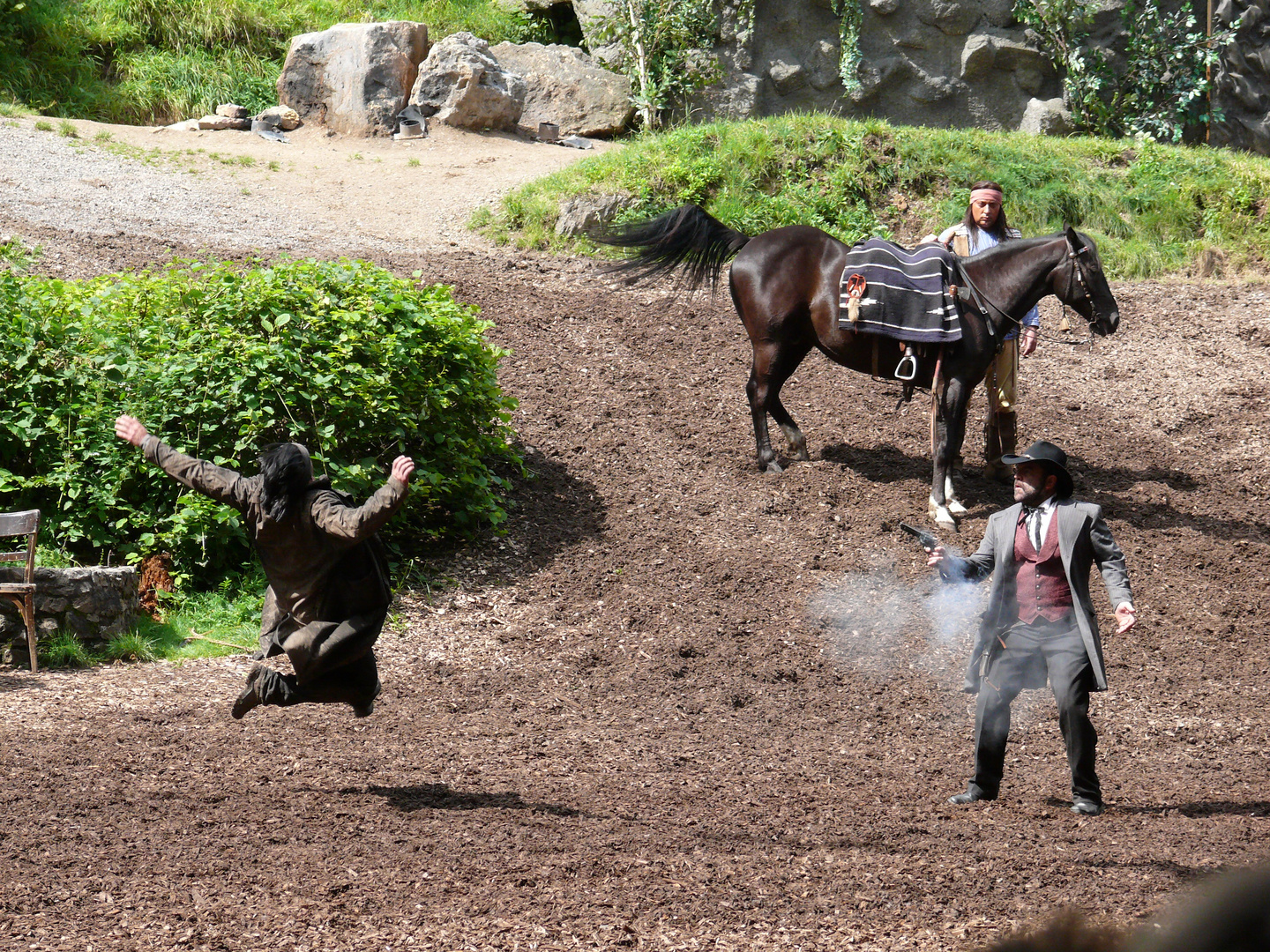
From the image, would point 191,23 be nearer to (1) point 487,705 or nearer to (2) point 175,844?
(1) point 487,705

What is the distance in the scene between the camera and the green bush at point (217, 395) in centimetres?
723

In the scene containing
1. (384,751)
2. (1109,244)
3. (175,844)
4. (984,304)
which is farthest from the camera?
(1109,244)

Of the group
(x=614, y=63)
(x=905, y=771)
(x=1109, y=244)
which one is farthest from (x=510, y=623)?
(x=614, y=63)

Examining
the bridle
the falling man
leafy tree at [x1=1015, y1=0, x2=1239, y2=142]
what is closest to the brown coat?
the falling man

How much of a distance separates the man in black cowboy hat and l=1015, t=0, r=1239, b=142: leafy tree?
45.2 feet

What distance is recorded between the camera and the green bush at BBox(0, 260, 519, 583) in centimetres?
723

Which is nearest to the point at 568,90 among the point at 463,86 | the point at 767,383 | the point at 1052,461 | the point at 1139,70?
the point at 463,86

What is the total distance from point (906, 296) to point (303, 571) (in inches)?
198

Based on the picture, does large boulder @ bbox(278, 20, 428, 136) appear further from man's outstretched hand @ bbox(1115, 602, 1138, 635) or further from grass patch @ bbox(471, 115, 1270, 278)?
man's outstretched hand @ bbox(1115, 602, 1138, 635)

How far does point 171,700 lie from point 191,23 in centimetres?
1579

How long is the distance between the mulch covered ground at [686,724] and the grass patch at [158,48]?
712 cm

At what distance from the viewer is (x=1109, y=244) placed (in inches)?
533

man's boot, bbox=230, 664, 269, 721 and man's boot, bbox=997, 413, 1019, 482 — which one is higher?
man's boot, bbox=230, 664, 269, 721

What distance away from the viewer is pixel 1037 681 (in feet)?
16.8
